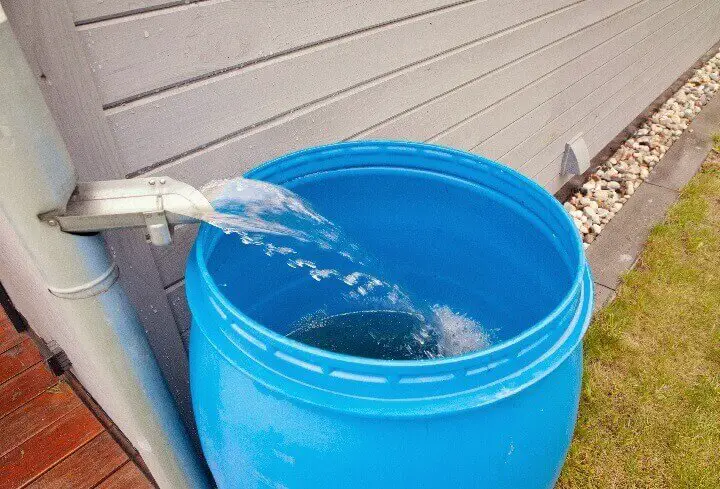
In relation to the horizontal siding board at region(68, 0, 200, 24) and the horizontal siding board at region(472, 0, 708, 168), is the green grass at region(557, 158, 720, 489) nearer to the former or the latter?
the horizontal siding board at region(472, 0, 708, 168)

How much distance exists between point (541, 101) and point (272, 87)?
172cm

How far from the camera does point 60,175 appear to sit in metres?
0.81

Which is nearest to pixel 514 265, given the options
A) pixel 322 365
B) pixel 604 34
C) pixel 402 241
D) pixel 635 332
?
pixel 402 241

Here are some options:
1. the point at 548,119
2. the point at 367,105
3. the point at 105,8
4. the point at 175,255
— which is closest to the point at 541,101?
the point at 548,119

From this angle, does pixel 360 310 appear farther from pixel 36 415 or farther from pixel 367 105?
pixel 36 415

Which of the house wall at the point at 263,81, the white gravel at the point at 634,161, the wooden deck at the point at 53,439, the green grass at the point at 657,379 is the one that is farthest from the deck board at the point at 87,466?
the white gravel at the point at 634,161

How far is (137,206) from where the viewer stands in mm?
851

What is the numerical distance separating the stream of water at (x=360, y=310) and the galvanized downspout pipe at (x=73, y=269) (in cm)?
34

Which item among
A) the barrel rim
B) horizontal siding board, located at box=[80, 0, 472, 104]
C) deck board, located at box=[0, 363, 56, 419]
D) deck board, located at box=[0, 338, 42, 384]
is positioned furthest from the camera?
deck board, located at box=[0, 338, 42, 384]

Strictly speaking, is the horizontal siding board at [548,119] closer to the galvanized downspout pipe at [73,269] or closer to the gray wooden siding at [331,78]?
the gray wooden siding at [331,78]

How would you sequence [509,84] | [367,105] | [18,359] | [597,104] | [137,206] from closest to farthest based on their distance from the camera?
[137,206]
[367,105]
[18,359]
[509,84]
[597,104]

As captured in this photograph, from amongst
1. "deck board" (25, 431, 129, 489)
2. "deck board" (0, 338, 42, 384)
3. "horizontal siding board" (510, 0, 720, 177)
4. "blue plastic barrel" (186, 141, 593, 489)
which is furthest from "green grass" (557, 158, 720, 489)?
"deck board" (0, 338, 42, 384)

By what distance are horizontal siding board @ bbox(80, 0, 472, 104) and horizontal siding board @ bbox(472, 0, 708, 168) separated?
1.12 meters

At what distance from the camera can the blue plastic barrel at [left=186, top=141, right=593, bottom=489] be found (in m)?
0.73
